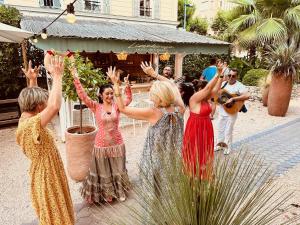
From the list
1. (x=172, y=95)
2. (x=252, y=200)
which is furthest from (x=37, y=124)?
(x=252, y=200)

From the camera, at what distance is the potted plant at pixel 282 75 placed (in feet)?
28.1

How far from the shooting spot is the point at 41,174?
2361mm

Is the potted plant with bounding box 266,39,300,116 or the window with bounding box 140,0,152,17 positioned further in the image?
the window with bounding box 140,0,152,17

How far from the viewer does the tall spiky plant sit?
38.1 inches

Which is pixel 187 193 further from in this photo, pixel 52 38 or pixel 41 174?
pixel 52 38

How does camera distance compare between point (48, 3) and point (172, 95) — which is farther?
point (48, 3)

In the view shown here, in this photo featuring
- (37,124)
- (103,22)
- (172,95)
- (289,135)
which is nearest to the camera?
(37,124)

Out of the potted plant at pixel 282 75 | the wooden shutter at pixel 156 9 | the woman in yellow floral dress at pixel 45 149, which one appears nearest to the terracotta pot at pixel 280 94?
the potted plant at pixel 282 75

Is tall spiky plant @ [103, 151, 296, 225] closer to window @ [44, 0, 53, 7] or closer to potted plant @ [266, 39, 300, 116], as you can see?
potted plant @ [266, 39, 300, 116]

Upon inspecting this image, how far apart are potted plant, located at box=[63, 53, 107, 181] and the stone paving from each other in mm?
2820

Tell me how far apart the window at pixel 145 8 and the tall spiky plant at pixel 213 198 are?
14.1 meters

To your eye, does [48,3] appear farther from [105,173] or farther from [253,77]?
[253,77]

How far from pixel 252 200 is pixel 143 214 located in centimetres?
45

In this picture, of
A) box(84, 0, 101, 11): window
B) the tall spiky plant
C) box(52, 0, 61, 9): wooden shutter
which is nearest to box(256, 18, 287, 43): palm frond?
box(84, 0, 101, 11): window
